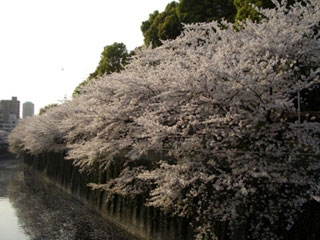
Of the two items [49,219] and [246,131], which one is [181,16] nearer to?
[49,219]

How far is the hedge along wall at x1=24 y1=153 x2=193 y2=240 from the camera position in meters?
10.7

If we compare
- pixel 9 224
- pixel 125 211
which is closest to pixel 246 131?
pixel 125 211

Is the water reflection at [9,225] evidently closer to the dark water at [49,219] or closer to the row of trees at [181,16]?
the dark water at [49,219]

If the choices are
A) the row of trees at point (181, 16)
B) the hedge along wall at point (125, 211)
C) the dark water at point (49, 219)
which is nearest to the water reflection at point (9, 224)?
the dark water at point (49, 219)

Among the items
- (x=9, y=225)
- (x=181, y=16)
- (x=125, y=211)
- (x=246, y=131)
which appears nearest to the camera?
(x=246, y=131)

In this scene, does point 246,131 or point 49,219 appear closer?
point 246,131

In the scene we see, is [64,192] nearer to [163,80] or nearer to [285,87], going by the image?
[163,80]

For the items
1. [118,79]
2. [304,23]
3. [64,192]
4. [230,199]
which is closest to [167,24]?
[64,192]

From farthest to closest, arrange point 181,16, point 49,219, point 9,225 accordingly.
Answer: point 181,16 < point 49,219 < point 9,225

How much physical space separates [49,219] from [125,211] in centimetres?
458

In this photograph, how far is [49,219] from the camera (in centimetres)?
1677

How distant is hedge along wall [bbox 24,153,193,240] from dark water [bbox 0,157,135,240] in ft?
1.32

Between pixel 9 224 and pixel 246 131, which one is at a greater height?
pixel 246 131

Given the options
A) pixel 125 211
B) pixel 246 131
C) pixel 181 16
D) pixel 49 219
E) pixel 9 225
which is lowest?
pixel 9 225
